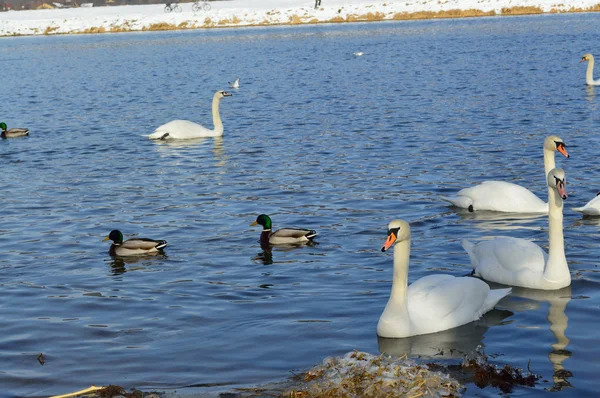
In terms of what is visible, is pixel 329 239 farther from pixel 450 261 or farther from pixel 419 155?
pixel 419 155

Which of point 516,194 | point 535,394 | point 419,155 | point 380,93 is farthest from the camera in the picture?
point 380,93

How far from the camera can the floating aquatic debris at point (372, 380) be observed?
6242mm

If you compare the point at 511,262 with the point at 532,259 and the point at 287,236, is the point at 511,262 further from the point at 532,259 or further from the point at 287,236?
the point at 287,236

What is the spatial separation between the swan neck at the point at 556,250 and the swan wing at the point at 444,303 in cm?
92

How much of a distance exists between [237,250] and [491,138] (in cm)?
886

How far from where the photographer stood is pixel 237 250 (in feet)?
38.2

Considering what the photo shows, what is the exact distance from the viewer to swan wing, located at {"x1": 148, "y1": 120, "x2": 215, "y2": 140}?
21.8m

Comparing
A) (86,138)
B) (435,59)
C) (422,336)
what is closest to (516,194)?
(422,336)

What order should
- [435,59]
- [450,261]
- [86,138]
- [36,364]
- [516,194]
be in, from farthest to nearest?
1. [435,59]
2. [86,138]
3. [516,194]
4. [450,261]
5. [36,364]

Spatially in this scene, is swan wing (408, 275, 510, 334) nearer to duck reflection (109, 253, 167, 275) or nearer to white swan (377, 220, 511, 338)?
white swan (377, 220, 511, 338)

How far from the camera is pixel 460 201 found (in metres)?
12.9

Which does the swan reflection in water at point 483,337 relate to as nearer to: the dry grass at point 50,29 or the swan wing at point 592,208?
the swan wing at point 592,208

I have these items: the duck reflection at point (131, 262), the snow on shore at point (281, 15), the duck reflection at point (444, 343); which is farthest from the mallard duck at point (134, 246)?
the snow on shore at point (281, 15)

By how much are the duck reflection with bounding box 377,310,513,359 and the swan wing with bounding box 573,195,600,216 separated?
380cm
